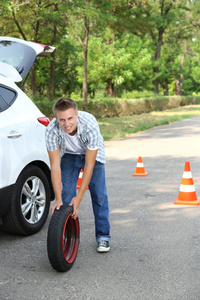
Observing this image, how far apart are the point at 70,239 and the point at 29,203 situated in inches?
38.2

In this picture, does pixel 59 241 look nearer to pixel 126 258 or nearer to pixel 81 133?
pixel 126 258

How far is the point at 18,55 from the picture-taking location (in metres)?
5.53

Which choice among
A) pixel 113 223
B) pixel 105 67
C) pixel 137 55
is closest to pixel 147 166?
pixel 113 223

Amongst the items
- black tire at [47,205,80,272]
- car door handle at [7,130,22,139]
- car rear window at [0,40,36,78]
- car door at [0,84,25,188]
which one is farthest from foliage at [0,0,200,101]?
black tire at [47,205,80,272]

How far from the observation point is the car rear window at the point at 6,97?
4715mm

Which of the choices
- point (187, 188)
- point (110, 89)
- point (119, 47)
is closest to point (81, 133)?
point (187, 188)

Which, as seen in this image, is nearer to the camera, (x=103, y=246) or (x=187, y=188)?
(x=103, y=246)

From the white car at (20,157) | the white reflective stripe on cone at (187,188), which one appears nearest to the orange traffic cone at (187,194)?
the white reflective stripe on cone at (187,188)

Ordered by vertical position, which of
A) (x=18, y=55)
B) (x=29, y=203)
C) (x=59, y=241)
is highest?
(x=18, y=55)

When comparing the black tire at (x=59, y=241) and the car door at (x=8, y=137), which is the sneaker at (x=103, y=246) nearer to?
the black tire at (x=59, y=241)

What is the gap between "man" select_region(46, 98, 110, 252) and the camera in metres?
3.75

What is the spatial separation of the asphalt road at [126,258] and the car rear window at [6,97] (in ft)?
4.79

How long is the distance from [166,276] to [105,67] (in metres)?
38.0

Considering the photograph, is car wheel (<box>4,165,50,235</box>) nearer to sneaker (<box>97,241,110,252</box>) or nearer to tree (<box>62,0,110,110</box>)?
sneaker (<box>97,241,110,252</box>)
